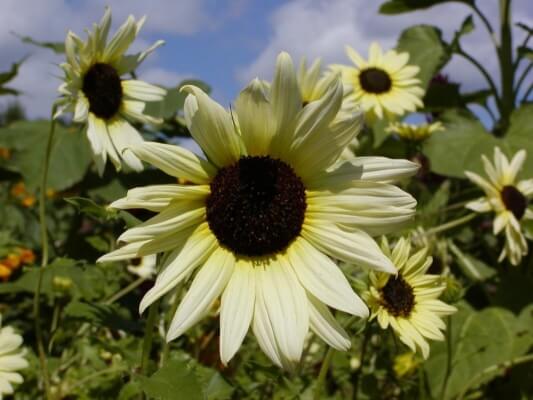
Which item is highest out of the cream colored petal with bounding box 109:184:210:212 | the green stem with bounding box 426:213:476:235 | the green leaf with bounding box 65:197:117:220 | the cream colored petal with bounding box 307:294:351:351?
the cream colored petal with bounding box 109:184:210:212

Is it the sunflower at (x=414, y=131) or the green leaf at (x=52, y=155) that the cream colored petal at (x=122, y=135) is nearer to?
the green leaf at (x=52, y=155)

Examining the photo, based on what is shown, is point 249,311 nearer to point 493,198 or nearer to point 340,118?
point 340,118

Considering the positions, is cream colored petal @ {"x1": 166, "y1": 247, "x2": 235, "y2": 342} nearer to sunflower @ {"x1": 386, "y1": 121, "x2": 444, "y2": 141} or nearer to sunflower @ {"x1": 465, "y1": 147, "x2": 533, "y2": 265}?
sunflower @ {"x1": 465, "y1": 147, "x2": 533, "y2": 265}

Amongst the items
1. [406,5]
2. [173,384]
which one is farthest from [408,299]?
[406,5]

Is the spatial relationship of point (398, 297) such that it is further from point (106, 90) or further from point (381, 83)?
point (381, 83)

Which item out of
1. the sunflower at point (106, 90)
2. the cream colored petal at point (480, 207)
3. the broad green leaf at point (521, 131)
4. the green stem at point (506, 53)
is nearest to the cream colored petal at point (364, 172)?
the sunflower at point (106, 90)

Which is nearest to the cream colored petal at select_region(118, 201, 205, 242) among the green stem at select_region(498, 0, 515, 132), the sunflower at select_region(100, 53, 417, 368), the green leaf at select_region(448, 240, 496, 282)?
the sunflower at select_region(100, 53, 417, 368)
